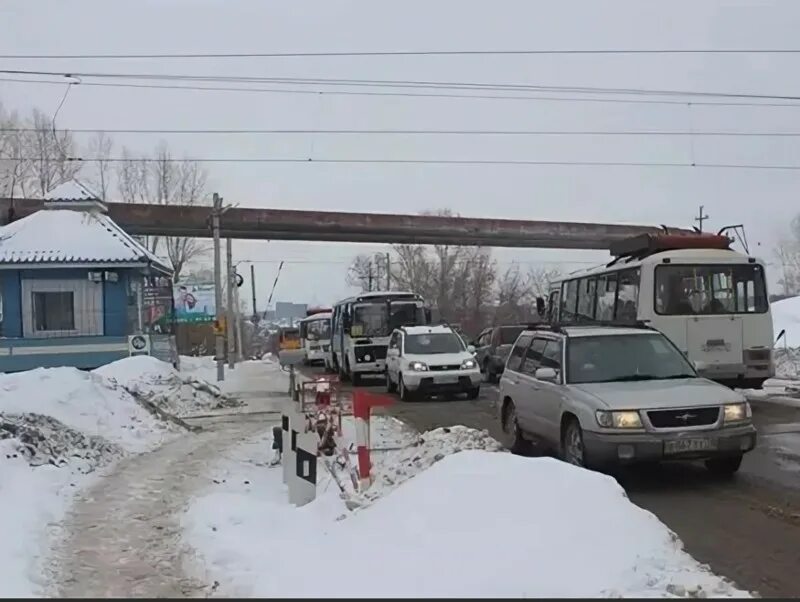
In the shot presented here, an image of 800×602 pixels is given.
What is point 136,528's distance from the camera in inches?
300

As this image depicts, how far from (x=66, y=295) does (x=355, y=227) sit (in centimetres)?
1869

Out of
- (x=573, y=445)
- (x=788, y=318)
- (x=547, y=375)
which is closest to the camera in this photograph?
(x=573, y=445)

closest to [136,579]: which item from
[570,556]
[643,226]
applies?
[570,556]

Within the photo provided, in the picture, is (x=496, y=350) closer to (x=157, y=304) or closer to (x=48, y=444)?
(x=157, y=304)

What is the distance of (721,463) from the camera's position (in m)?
9.63

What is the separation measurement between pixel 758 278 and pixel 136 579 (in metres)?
14.1

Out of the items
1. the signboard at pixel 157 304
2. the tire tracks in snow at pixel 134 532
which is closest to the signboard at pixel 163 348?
the signboard at pixel 157 304

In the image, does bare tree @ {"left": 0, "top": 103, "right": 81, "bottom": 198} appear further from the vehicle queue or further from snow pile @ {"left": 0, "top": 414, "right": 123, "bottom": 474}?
snow pile @ {"left": 0, "top": 414, "right": 123, "bottom": 474}

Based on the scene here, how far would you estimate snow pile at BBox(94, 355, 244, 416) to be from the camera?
17.8 meters

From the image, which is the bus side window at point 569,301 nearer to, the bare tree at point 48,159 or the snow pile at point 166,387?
the snow pile at point 166,387

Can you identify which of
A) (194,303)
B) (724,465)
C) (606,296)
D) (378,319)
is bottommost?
(724,465)

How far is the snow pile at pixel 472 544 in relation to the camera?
4965 millimetres

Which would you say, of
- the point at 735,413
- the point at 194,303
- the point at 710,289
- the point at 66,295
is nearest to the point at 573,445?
the point at 735,413

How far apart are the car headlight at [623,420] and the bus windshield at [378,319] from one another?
19235 millimetres
